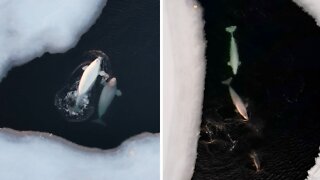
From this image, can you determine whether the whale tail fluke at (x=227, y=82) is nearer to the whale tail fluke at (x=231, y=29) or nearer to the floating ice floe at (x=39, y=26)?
the whale tail fluke at (x=231, y=29)

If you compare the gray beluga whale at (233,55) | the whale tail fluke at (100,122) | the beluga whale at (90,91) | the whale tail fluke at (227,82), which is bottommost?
the whale tail fluke at (100,122)

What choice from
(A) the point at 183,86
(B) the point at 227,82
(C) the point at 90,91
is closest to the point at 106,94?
(C) the point at 90,91

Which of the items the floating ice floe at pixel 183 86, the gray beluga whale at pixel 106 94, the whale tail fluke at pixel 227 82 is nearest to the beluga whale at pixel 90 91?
the gray beluga whale at pixel 106 94

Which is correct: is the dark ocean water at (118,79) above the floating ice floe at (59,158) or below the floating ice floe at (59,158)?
above

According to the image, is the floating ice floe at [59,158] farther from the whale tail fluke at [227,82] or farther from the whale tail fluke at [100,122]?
the whale tail fluke at [227,82]

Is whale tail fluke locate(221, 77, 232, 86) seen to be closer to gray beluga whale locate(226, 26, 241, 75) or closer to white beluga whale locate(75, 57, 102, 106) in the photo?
gray beluga whale locate(226, 26, 241, 75)

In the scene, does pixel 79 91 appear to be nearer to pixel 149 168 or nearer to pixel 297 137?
pixel 149 168
